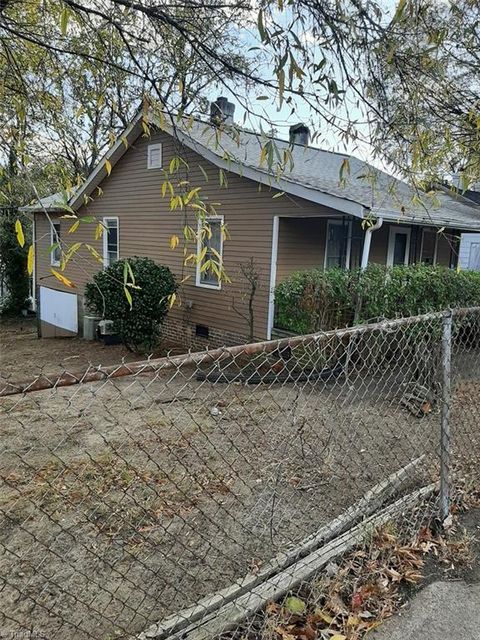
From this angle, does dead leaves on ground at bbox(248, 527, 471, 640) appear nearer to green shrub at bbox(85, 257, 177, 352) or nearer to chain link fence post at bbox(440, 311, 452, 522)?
chain link fence post at bbox(440, 311, 452, 522)

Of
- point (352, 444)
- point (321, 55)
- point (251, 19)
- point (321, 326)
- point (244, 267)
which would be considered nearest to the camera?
point (321, 55)

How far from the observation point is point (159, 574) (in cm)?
259

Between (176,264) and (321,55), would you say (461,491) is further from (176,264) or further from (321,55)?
(176,264)

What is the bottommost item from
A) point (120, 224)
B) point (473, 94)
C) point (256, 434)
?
point (256, 434)

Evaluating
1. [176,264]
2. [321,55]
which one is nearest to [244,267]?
[176,264]

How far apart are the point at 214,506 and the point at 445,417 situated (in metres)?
1.75

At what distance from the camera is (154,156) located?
10.7 meters

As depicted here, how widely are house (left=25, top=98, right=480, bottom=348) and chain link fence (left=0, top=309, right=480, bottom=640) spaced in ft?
11.5

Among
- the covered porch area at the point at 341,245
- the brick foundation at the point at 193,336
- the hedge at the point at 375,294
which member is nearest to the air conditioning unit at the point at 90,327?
the brick foundation at the point at 193,336

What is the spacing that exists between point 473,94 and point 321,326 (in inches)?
157

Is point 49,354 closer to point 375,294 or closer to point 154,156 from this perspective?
point 154,156

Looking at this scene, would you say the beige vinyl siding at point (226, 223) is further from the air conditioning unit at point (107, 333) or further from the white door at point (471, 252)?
the white door at point (471, 252)

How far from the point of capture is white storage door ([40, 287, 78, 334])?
13.0 metres

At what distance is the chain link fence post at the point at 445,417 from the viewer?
274 cm
